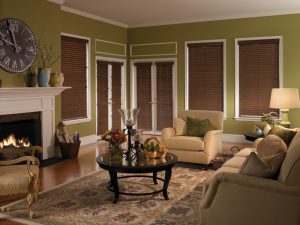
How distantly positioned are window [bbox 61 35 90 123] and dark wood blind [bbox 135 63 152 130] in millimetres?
1743

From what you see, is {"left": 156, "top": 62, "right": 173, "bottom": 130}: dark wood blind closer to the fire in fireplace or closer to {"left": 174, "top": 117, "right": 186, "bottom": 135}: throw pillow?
{"left": 174, "top": 117, "right": 186, "bottom": 135}: throw pillow

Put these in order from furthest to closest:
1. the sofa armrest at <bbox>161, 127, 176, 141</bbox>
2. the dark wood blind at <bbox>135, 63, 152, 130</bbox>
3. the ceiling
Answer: the dark wood blind at <bbox>135, 63, 152, 130</bbox>
the ceiling
the sofa armrest at <bbox>161, 127, 176, 141</bbox>

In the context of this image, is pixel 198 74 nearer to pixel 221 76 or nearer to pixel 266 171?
pixel 221 76

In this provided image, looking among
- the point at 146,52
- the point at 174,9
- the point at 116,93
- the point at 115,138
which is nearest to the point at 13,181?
the point at 115,138

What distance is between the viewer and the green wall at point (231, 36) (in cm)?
720

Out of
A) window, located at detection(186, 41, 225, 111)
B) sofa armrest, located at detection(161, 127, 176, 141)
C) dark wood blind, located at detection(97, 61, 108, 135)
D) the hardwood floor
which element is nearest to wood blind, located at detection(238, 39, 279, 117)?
window, located at detection(186, 41, 225, 111)

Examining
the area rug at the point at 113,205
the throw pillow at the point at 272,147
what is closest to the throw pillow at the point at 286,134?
the throw pillow at the point at 272,147

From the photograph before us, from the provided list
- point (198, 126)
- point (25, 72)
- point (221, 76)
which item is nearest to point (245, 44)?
point (221, 76)

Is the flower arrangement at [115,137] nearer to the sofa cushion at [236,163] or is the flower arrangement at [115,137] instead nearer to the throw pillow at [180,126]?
the sofa cushion at [236,163]

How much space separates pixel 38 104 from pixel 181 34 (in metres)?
3.95

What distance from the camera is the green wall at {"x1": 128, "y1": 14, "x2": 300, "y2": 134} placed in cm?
720

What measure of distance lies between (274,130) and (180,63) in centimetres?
436

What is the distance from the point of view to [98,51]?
789 cm

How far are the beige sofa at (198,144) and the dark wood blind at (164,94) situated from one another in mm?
2802
